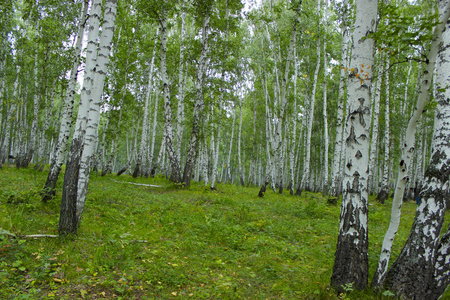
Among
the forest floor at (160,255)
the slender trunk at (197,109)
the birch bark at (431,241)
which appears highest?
the slender trunk at (197,109)

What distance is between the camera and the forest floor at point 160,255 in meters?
3.55

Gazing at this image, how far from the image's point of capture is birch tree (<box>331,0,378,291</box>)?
3.72 m

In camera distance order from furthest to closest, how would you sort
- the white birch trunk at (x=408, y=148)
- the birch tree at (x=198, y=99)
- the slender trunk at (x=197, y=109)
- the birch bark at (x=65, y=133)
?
the slender trunk at (x=197, y=109) < the birch tree at (x=198, y=99) < the birch bark at (x=65, y=133) < the white birch trunk at (x=408, y=148)

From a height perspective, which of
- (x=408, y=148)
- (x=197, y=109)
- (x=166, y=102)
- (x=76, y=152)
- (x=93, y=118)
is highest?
(x=166, y=102)

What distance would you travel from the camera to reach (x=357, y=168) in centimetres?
383

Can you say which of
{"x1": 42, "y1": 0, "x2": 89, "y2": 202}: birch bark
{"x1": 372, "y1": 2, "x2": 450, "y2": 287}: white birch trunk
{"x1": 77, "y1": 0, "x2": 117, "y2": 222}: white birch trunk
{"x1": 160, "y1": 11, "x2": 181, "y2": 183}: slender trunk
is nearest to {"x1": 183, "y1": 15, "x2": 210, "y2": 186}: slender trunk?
{"x1": 160, "y1": 11, "x2": 181, "y2": 183}: slender trunk

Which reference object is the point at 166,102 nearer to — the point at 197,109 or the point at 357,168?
the point at 197,109

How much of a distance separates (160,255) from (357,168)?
371 cm

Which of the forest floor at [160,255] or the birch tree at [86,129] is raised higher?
the birch tree at [86,129]

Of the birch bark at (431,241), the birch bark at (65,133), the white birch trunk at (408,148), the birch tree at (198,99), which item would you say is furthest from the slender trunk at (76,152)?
the birch tree at (198,99)

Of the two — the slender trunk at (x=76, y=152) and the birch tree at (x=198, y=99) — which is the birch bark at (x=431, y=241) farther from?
the birch tree at (x=198, y=99)

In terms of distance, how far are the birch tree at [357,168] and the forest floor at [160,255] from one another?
32 centimetres

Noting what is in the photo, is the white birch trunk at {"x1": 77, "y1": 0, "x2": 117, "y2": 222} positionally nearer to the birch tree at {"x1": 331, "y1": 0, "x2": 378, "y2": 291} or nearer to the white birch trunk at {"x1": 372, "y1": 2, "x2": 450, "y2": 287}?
the birch tree at {"x1": 331, "y1": 0, "x2": 378, "y2": 291}

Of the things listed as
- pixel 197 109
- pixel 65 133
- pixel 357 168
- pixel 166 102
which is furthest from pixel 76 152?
pixel 197 109
